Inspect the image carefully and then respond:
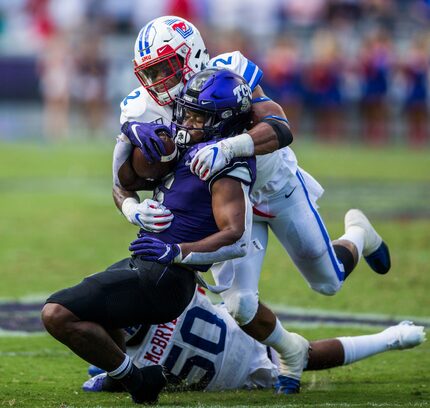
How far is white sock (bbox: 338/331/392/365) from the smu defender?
2.97 feet

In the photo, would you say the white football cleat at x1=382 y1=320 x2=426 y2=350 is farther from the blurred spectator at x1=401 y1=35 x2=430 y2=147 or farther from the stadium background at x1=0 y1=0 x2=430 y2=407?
the blurred spectator at x1=401 y1=35 x2=430 y2=147

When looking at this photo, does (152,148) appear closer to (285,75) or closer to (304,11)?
(285,75)

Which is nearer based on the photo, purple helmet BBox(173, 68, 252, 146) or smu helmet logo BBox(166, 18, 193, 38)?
purple helmet BBox(173, 68, 252, 146)

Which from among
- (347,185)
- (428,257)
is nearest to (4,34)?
(347,185)

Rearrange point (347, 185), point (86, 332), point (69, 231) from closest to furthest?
1. point (86, 332)
2. point (69, 231)
3. point (347, 185)

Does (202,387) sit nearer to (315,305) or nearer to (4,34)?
(315,305)

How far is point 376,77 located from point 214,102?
16.1 m

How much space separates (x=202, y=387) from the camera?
483cm

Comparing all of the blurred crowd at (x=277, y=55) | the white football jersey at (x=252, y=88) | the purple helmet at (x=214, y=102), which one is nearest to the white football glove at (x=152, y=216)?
the purple helmet at (x=214, y=102)

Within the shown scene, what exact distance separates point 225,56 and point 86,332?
1496 millimetres

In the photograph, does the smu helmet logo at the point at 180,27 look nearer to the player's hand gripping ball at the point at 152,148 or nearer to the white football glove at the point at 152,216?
the player's hand gripping ball at the point at 152,148

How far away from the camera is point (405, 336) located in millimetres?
4953

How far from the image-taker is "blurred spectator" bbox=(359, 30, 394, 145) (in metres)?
20.0

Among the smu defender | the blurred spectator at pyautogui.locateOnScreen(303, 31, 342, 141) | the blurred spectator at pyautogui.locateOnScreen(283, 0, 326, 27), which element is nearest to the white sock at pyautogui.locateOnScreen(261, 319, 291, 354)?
the smu defender
